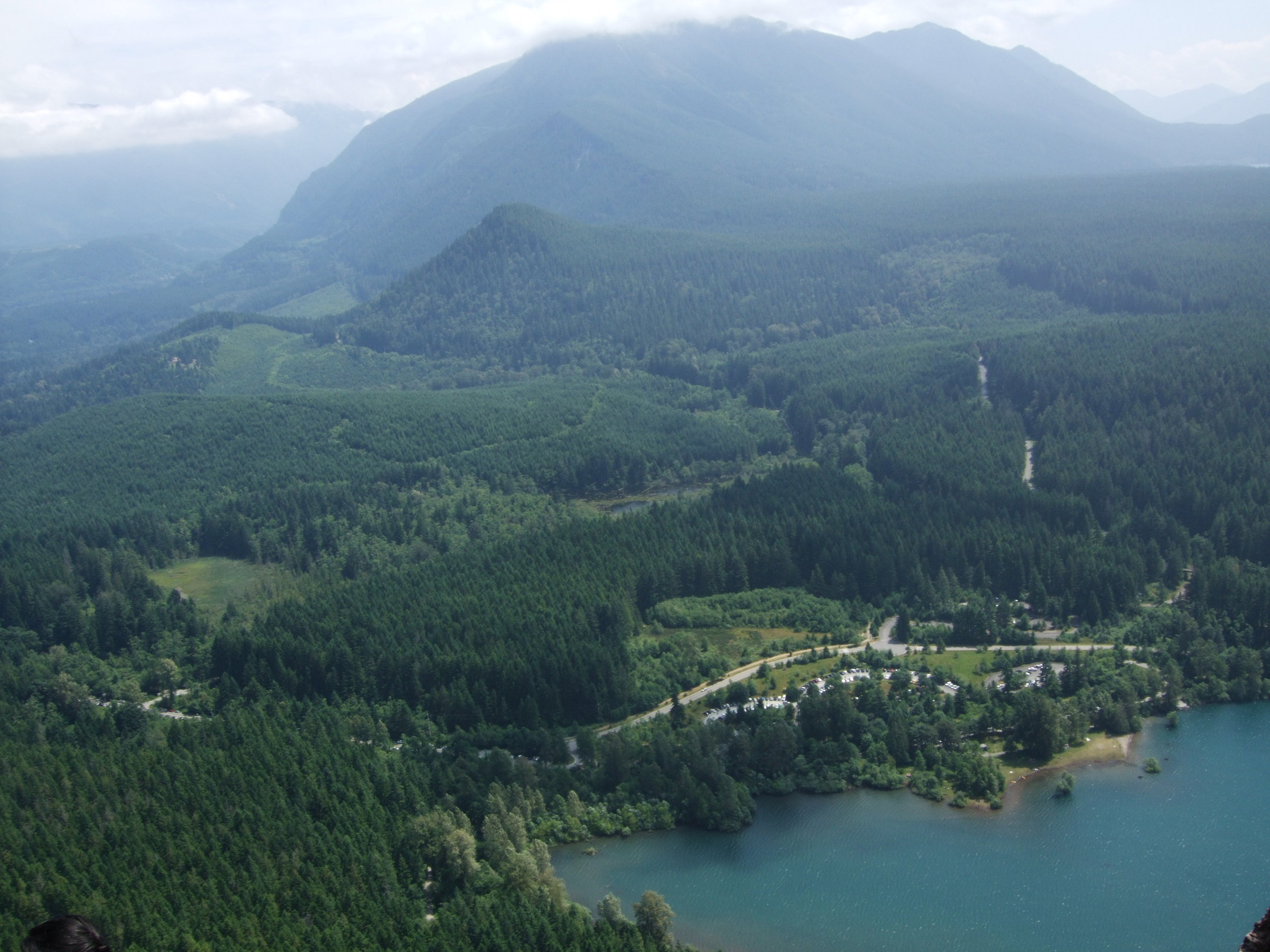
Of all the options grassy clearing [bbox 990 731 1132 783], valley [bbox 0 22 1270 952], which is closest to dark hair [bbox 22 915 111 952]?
valley [bbox 0 22 1270 952]

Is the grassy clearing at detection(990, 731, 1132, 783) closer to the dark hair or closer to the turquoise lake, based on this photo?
the turquoise lake

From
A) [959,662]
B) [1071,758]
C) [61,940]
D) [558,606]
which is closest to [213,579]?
[558,606]

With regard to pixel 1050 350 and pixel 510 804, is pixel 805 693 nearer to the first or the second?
pixel 510 804

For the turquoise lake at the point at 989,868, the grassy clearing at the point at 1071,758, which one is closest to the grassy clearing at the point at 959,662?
the grassy clearing at the point at 1071,758

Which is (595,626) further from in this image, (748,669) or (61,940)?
(61,940)

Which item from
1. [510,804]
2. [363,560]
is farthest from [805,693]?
[363,560]

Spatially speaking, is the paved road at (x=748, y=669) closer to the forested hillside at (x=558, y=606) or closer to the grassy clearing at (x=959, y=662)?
the forested hillside at (x=558, y=606)
